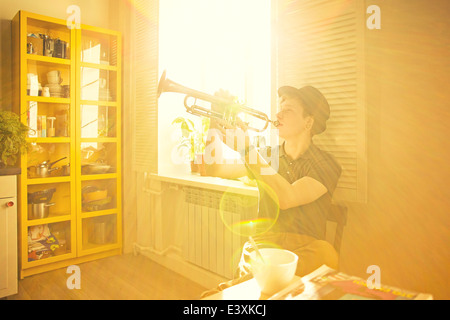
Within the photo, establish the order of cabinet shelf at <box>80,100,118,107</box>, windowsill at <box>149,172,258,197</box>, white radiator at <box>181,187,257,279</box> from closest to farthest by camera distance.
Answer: windowsill at <box>149,172,258,197</box>
white radiator at <box>181,187,257,279</box>
cabinet shelf at <box>80,100,118,107</box>

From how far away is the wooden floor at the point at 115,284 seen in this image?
227 cm

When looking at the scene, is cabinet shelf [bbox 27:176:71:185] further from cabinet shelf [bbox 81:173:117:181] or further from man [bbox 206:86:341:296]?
man [bbox 206:86:341:296]

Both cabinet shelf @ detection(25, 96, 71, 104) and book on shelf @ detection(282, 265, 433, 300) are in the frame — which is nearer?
book on shelf @ detection(282, 265, 433, 300)

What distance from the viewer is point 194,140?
9.22 feet

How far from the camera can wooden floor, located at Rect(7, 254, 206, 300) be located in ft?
7.45

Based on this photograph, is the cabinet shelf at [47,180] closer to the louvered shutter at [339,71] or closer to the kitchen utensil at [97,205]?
the kitchen utensil at [97,205]

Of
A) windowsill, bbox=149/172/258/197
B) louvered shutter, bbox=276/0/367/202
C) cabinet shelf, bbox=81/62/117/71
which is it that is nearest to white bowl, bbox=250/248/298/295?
louvered shutter, bbox=276/0/367/202

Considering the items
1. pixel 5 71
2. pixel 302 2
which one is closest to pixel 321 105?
pixel 302 2

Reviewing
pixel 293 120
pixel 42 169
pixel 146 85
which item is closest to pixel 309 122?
pixel 293 120

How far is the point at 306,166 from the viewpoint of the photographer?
58.3 inches

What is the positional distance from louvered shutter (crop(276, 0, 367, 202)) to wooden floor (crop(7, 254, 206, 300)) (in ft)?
4.44

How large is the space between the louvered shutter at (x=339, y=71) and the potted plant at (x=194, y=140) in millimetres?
1101

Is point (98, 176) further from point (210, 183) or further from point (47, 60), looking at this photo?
point (210, 183)

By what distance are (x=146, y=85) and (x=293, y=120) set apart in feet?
5.86
